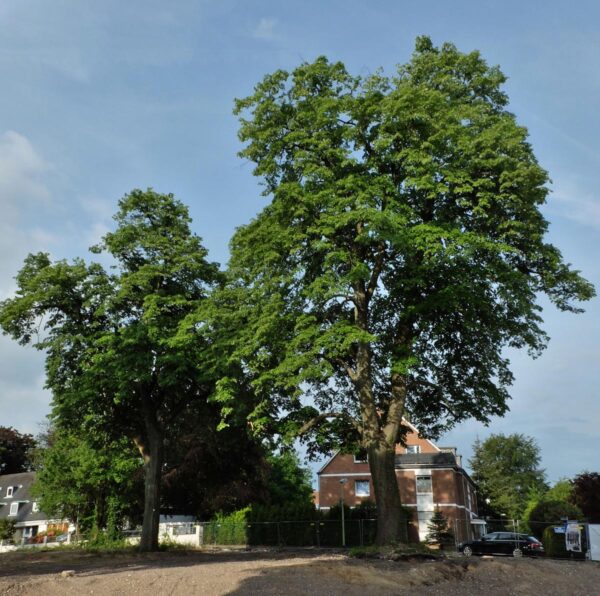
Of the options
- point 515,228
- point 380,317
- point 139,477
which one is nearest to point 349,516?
point 139,477

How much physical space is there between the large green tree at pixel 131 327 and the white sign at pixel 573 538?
59.0ft

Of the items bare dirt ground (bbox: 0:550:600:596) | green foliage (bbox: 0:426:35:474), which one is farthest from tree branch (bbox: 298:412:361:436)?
green foliage (bbox: 0:426:35:474)

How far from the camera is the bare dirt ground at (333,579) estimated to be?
41.5 ft

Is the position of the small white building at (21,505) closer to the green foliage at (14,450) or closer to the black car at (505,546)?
the green foliage at (14,450)

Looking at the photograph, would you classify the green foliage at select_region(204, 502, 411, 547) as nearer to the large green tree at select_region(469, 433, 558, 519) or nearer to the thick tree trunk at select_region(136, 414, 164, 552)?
the thick tree trunk at select_region(136, 414, 164, 552)

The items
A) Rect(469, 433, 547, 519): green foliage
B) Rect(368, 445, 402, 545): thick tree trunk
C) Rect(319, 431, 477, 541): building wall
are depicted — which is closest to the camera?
Rect(368, 445, 402, 545): thick tree trunk

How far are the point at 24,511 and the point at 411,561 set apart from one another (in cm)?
6853

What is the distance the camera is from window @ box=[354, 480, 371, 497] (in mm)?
48719

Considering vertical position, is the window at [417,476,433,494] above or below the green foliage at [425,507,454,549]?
above

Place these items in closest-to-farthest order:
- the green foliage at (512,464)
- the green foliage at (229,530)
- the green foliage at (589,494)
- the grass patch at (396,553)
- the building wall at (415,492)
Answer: the grass patch at (396,553)
the green foliage at (589,494)
the green foliage at (229,530)
the building wall at (415,492)
the green foliage at (512,464)

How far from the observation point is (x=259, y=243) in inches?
886

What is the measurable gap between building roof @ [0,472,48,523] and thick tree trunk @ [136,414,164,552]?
5102 centimetres

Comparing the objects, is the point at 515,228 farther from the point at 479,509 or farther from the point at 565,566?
the point at 479,509

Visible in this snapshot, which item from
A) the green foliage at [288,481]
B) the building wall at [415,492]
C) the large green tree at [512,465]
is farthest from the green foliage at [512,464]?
the building wall at [415,492]
